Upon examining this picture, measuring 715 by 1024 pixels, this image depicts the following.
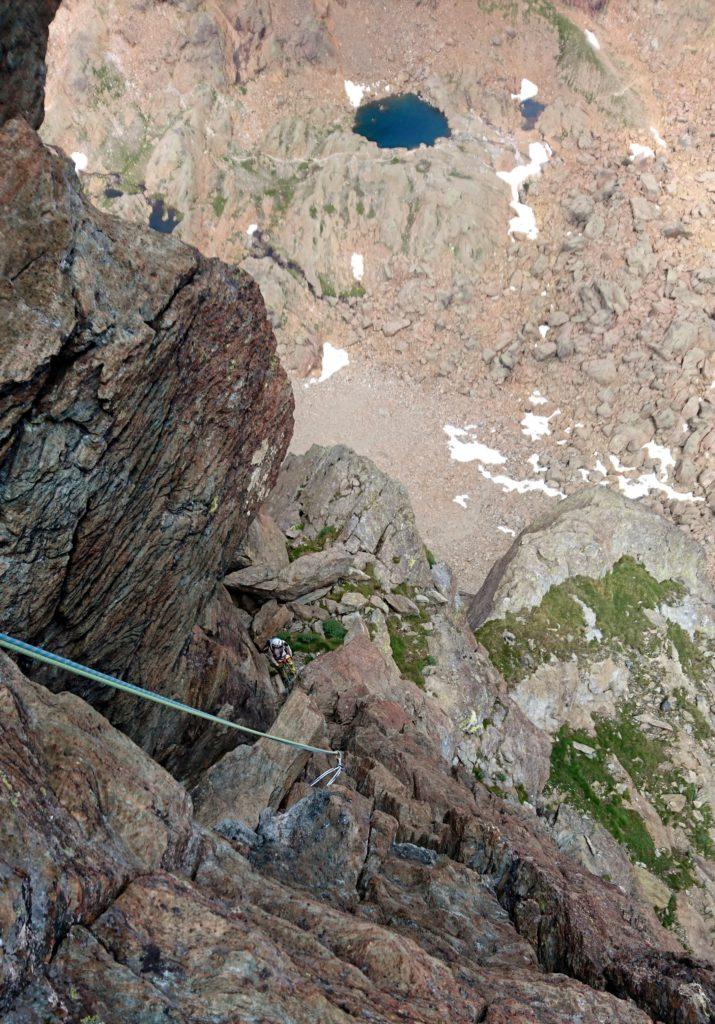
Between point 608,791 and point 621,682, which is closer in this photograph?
point 608,791

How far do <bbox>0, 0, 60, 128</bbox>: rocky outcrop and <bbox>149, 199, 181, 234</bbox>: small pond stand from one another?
82633 millimetres

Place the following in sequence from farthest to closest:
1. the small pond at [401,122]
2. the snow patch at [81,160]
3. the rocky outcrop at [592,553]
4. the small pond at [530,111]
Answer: the small pond at [530,111], the small pond at [401,122], the snow patch at [81,160], the rocky outcrop at [592,553]

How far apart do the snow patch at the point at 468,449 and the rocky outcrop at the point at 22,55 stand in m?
66.8

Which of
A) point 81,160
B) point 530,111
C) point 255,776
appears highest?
point 530,111

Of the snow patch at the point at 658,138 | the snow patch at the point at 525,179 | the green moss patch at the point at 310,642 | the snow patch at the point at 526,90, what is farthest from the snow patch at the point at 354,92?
the green moss patch at the point at 310,642

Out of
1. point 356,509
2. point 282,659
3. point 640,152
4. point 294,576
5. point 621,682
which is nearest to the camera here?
point 282,659

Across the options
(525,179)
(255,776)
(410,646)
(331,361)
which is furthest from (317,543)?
(525,179)

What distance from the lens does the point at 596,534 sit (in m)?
44.0

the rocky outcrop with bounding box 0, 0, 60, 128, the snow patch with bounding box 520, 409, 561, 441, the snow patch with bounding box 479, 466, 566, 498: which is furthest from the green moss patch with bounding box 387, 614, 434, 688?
the snow patch with bounding box 520, 409, 561, 441

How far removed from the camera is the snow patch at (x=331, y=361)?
81938 millimetres

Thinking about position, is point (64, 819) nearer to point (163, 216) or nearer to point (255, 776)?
point (255, 776)

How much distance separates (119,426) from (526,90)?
10986cm

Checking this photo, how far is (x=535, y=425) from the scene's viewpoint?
7575 centimetres

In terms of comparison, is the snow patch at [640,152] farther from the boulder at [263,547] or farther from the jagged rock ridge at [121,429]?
the jagged rock ridge at [121,429]
